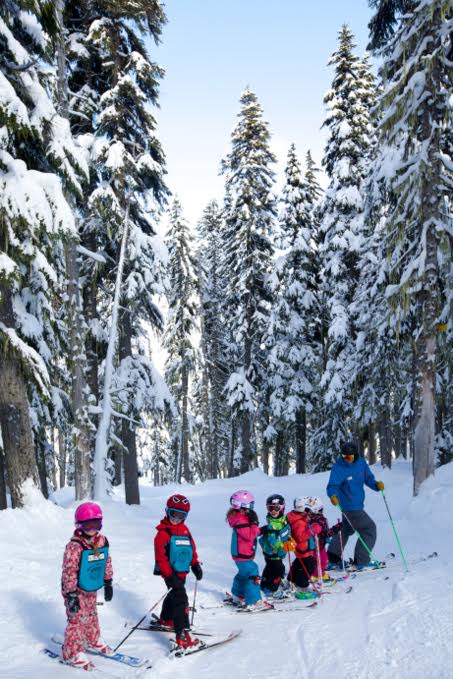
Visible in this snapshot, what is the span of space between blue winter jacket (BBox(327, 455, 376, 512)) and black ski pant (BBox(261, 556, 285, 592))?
148 centimetres

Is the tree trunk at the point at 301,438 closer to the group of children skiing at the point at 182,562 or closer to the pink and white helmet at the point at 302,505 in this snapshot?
the group of children skiing at the point at 182,562

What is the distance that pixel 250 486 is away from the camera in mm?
24328

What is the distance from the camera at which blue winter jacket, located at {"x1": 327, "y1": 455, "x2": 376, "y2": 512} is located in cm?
847

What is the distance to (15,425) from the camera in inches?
421

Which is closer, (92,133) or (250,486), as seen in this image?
(92,133)

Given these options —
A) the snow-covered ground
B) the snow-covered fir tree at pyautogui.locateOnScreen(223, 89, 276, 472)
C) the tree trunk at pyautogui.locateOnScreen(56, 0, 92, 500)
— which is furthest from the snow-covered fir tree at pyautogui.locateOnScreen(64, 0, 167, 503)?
the snow-covered fir tree at pyautogui.locateOnScreen(223, 89, 276, 472)

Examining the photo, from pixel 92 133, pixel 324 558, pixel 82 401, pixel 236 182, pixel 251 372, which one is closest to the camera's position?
pixel 324 558

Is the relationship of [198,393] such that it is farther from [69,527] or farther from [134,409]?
[69,527]

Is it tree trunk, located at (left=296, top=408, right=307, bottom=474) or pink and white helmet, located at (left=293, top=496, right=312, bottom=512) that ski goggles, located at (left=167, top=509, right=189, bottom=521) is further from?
tree trunk, located at (left=296, top=408, right=307, bottom=474)

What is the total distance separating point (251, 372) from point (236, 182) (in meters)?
10.4

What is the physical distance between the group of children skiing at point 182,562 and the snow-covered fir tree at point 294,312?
62.8ft

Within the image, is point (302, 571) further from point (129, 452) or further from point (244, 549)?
point (129, 452)

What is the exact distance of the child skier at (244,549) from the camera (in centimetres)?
695

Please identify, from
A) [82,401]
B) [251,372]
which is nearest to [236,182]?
[251,372]
